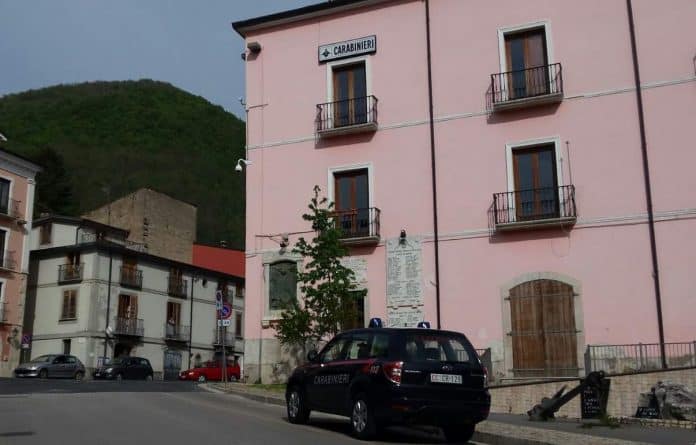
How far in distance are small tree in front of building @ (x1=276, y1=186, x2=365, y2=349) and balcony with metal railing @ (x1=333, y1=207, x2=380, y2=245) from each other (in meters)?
1.08

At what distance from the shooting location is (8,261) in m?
43.0

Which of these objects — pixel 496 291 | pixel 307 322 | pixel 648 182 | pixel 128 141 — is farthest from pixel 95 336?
pixel 128 141

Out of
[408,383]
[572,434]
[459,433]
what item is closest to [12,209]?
[459,433]

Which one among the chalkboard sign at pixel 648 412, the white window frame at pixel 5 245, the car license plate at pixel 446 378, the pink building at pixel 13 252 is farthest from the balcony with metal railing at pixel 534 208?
the pink building at pixel 13 252

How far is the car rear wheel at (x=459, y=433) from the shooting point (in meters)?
10.9

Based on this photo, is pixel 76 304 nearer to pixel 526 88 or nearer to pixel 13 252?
pixel 13 252

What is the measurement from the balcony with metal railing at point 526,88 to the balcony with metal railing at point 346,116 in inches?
144

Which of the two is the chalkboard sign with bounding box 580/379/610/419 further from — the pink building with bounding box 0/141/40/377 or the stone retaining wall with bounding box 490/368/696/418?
the pink building with bounding box 0/141/40/377

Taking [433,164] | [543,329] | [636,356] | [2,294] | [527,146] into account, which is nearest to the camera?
[636,356]

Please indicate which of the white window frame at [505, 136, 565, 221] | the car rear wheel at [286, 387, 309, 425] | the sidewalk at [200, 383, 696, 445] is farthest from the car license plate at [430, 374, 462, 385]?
the white window frame at [505, 136, 565, 221]

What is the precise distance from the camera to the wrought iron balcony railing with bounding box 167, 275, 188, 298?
51062 millimetres

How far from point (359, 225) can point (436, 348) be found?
12020 millimetres

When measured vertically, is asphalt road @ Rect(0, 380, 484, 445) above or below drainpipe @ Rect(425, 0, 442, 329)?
below

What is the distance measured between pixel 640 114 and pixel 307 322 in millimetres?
10595
